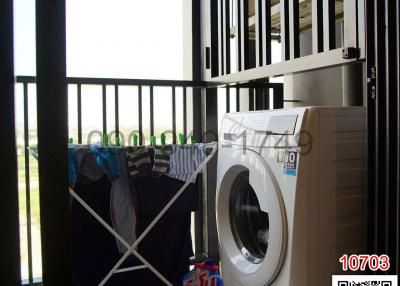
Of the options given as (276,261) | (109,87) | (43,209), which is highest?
(109,87)

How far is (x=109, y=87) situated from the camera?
2.34 m

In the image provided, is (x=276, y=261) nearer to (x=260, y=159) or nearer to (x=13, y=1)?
(x=260, y=159)

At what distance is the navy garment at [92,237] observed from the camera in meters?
2.04

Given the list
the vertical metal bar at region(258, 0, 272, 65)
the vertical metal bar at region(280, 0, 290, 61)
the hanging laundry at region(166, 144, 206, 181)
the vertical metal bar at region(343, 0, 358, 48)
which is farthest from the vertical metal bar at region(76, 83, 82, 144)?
the vertical metal bar at region(343, 0, 358, 48)

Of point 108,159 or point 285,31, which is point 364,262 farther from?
point 108,159

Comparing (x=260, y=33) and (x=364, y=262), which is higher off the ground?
(x=260, y=33)

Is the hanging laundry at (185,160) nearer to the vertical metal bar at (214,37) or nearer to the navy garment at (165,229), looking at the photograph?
the navy garment at (165,229)

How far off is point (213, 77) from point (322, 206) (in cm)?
133

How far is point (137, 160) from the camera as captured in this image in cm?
205

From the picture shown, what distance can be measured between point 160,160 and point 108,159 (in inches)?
11.2

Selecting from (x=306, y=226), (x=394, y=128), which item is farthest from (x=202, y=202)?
(x=394, y=128)

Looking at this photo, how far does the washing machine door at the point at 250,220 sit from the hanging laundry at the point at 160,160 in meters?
0.31

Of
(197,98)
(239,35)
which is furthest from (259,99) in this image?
(239,35)

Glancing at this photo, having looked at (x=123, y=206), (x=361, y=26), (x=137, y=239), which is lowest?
(x=137, y=239)
